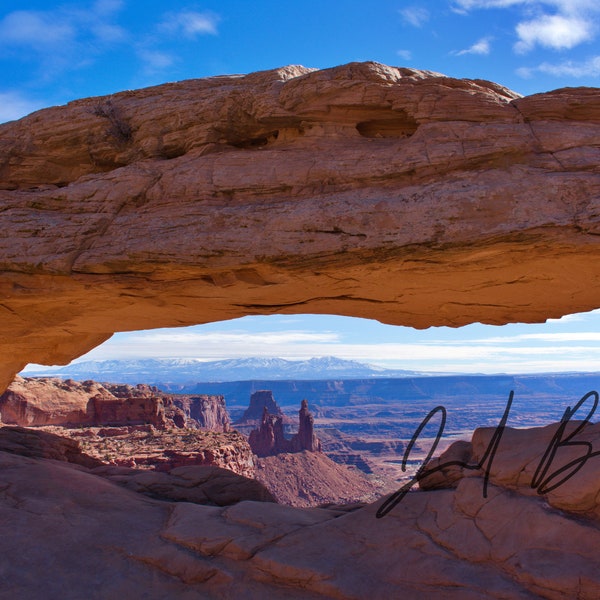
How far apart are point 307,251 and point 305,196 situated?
1224 mm

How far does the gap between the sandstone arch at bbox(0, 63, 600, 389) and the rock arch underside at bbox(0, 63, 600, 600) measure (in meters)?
0.05

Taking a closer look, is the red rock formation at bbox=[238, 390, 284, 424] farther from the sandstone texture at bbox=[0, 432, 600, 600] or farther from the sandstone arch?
the sandstone texture at bbox=[0, 432, 600, 600]

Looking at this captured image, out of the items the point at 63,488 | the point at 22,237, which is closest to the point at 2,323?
the point at 22,237

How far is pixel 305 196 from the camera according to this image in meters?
10.7

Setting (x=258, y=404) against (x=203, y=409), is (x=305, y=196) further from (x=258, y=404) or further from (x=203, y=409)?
(x=258, y=404)

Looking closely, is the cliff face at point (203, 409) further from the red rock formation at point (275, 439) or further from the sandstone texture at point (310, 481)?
the sandstone texture at point (310, 481)

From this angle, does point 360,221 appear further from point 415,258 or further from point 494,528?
point 494,528

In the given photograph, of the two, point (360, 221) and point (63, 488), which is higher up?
point (360, 221)

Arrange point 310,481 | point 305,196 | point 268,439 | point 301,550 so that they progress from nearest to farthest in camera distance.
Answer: point 301,550 < point 305,196 < point 310,481 < point 268,439

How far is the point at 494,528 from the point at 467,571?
0.97 m

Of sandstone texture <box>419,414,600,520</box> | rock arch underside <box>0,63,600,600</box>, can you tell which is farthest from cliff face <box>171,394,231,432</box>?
sandstone texture <box>419,414,600,520</box>

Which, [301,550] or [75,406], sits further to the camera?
[75,406]

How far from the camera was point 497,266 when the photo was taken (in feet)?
35.4
